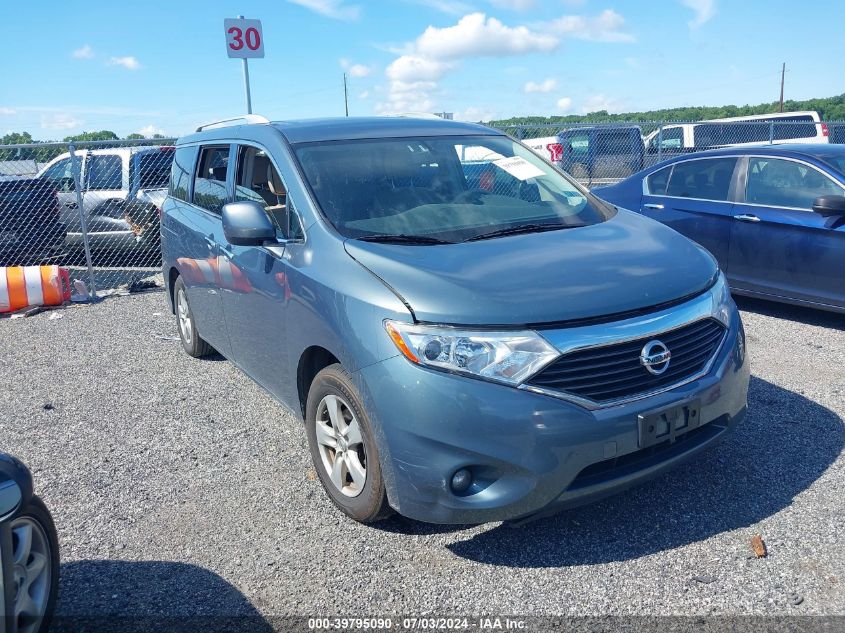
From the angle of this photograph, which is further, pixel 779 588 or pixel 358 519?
pixel 358 519

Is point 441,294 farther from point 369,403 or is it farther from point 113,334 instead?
point 113,334

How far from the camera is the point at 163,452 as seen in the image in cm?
438

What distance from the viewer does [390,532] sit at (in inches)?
132

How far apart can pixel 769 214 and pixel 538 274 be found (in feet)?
14.2

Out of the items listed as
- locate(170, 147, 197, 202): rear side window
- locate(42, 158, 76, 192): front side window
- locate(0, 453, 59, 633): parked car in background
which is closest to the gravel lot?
locate(0, 453, 59, 633): parked car in background

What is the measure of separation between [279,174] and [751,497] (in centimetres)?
292

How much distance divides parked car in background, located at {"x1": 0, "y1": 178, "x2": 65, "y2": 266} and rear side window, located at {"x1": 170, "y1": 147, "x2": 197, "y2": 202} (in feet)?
16.2

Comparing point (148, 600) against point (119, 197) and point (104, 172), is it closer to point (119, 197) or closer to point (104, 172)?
point (119, 197)

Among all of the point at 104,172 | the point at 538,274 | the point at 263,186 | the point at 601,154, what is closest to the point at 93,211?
the point at 104,172

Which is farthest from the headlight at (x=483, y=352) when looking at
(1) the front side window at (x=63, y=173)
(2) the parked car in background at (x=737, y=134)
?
(2) the parked car in background at (x=737, y=134)

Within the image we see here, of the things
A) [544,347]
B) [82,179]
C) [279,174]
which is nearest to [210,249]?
[279,174]

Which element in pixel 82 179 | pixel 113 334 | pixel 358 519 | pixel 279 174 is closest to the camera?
pixel 358 519

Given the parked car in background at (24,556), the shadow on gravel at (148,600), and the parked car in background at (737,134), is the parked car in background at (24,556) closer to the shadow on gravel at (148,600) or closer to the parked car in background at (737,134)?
the shadow on gravel at (148,600)

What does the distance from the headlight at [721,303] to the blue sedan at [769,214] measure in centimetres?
307
